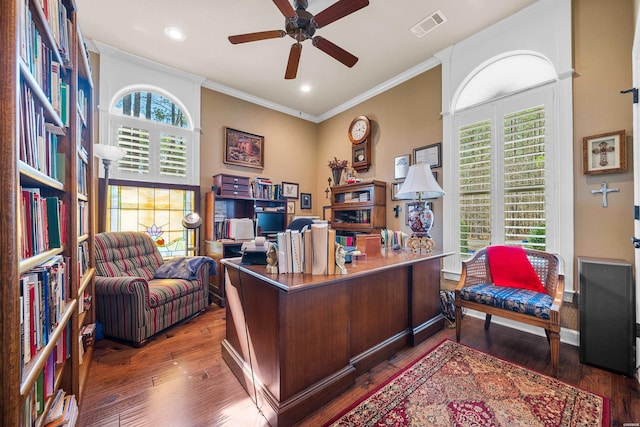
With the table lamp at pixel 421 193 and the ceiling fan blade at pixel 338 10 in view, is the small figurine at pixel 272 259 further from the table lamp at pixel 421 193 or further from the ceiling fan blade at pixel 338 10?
the ceiling fan blade at pixel 338 10

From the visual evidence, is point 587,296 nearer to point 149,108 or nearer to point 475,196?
point 475,196

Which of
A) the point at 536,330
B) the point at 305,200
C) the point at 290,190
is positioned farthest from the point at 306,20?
the point at 536,330

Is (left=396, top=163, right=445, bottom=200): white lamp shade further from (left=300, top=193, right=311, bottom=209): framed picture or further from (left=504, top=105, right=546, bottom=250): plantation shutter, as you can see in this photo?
(left=300, top=193, right=311, bottom=209): framed picture

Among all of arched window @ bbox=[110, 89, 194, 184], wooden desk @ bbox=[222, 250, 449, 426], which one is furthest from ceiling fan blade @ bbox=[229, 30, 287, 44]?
arched window @ bbox=[110, 89, 194, 184]

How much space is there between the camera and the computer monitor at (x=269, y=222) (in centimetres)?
437

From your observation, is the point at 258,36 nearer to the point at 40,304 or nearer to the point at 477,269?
the point at 40,304

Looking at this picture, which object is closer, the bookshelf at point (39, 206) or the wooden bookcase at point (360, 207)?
the bookshelf at point (39, 206)

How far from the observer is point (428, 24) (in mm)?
2834

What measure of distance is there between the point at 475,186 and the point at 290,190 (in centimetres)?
308

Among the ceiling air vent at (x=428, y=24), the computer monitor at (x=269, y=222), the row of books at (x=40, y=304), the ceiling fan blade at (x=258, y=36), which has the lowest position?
the row of books at (x=40, y=304)

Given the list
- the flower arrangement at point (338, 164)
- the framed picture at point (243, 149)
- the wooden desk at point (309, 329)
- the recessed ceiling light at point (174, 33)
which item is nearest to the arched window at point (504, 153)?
the wooden desk at point (309, 329)

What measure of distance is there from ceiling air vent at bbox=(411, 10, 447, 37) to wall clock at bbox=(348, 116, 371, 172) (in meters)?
1.48

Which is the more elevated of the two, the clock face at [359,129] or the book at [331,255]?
the clock face at [359,129]

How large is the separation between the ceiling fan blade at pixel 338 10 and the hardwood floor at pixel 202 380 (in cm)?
269
